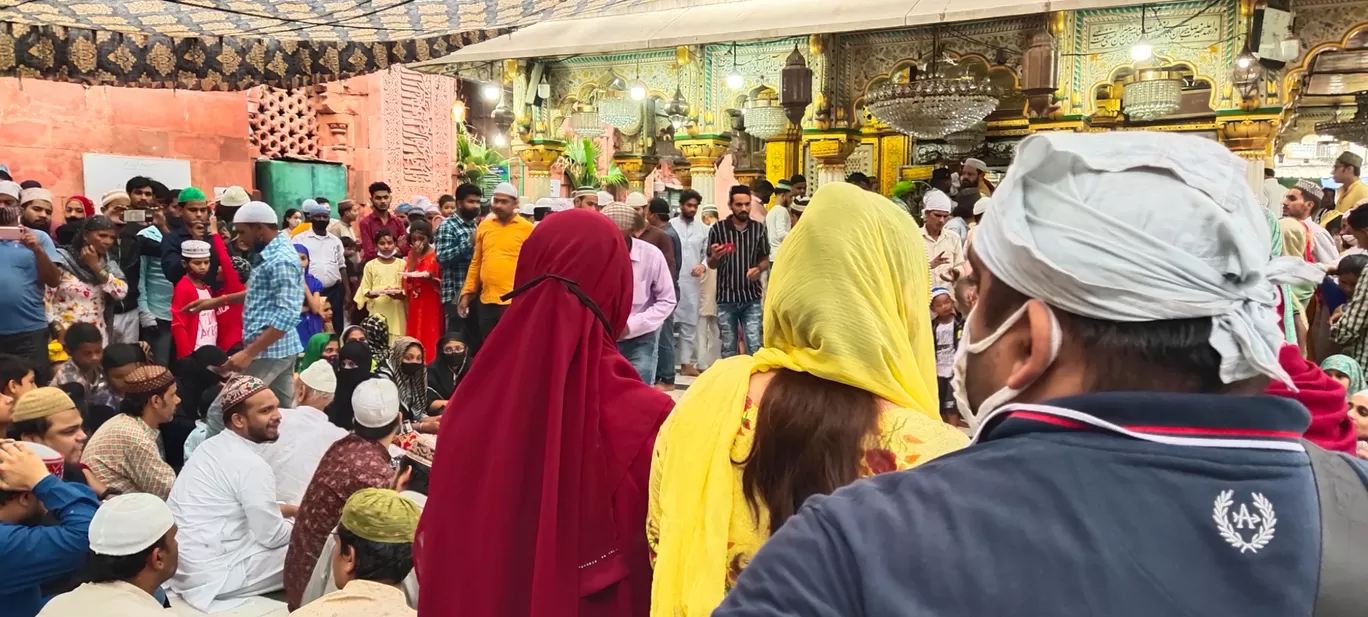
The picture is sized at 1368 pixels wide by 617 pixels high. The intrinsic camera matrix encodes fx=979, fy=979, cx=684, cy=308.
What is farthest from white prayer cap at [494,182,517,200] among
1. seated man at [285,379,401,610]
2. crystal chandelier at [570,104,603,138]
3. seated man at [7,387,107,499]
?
crystal chandelier at [570,104,603,138]

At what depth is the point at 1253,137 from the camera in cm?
741

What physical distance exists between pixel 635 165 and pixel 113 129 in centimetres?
531

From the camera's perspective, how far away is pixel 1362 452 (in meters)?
2.56

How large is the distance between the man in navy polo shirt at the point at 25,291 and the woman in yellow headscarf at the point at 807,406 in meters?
4.50

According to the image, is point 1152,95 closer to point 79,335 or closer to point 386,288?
point 386,288

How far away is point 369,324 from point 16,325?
174 centimetres

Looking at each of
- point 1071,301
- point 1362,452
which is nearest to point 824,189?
point 1071,301

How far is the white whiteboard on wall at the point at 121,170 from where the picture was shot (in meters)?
9.62

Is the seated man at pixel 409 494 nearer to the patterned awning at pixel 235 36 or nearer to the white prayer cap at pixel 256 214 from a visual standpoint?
the patterned awning at pixel 235 36

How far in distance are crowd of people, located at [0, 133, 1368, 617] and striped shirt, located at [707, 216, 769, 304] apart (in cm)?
182

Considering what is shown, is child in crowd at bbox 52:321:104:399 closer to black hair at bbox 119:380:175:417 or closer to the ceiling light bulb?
black hair at bbox 119:380:175:417

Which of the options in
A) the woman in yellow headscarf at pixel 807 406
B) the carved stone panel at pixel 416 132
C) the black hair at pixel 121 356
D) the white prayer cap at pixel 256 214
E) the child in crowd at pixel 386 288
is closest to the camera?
the woman in yellow headscarf at pixel 807 406

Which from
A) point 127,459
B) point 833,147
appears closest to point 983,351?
point 127,459

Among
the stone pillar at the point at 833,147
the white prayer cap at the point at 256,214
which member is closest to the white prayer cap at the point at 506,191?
the white prayer cap at the point at 256,214
